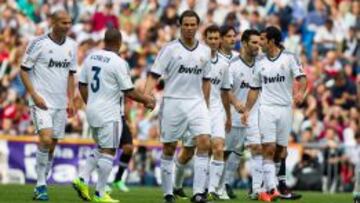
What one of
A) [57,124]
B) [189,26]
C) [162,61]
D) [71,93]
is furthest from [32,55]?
[189,26]

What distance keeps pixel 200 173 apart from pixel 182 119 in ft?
A: 2.92

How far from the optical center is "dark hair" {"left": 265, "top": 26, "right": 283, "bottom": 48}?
2488 cm

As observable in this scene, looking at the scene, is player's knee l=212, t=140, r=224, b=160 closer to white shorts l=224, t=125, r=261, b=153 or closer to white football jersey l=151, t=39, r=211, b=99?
white shorts l=224, t=125, r=261, b=153

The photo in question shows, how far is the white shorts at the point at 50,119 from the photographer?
2305cm

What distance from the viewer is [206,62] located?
2217cm

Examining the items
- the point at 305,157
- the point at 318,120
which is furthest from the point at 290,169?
the point at 318,120

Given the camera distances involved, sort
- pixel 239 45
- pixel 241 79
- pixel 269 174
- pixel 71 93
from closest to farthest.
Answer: pixel 71 93, pixel 269 174, pixel 241 79, pixel 239 45

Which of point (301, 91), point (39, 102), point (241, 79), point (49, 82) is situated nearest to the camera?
point (39, 102)

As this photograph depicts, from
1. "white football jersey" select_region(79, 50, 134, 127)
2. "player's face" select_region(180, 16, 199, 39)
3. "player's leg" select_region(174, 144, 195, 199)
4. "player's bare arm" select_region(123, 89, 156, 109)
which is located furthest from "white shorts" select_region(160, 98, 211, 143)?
"player's face" select_region(180, 16, 199, 39)

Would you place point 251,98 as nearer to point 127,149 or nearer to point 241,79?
point 241,79

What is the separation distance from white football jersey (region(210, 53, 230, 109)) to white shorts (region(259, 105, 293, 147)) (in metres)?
0.80

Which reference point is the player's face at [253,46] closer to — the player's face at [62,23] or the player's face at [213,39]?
the player's face at [213,39]

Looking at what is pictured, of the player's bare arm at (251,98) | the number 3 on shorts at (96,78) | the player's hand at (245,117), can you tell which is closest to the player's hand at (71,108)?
the number 3 on shorts at (96,78)

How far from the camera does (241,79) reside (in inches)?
1028
